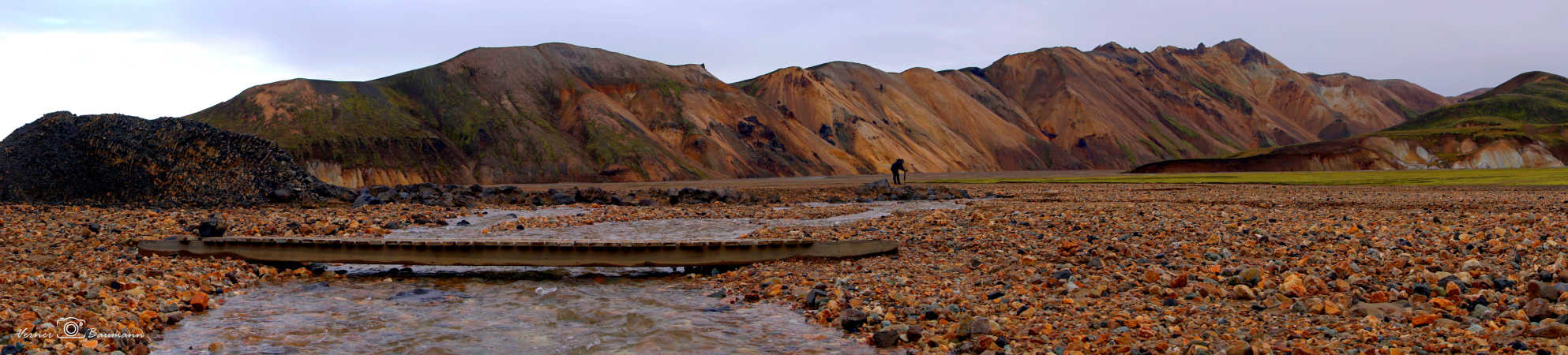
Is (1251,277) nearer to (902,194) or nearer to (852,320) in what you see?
(852,320)

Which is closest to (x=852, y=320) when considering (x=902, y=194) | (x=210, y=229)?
(x=210, y=229)

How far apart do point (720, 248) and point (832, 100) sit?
395 feet

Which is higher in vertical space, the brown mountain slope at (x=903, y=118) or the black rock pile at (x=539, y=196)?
the brown mountain slope at (x=903, y=118)

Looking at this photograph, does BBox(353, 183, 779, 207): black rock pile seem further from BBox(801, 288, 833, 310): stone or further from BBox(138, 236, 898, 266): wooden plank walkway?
BBox(801, 288, 833, 310): stone

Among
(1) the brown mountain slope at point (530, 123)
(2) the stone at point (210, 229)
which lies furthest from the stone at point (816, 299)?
(1) the brown mountain slope at point (530, 123)

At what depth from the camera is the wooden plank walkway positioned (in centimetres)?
1549

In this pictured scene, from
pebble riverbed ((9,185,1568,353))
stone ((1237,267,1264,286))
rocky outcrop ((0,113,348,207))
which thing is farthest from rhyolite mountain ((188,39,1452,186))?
stone ((1237,267,1264,286))

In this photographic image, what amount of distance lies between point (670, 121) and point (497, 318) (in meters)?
103

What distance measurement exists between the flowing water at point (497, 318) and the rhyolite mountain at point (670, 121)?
256 feet

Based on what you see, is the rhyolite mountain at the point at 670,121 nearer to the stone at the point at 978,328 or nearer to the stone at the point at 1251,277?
the stone at the point at 978,328

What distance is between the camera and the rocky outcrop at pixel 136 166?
29234mm

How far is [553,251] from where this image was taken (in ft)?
51.1

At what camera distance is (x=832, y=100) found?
134875mm

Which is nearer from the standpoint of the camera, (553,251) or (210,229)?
(553,251)
